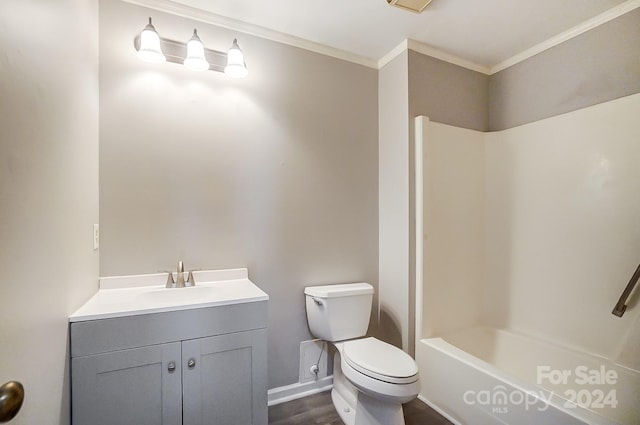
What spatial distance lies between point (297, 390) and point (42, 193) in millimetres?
1782

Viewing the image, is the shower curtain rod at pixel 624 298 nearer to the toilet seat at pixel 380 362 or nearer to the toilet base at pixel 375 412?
the toilet seat at pixel 380 362

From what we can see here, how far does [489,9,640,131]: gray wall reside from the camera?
1.66 m

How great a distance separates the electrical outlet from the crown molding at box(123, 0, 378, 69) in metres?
2.06

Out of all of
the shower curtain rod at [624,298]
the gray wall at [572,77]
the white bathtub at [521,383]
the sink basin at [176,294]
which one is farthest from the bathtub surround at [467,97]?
the sink basin at [176,294]

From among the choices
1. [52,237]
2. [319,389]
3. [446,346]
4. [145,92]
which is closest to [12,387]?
[52,237]

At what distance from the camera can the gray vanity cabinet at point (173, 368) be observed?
112cm

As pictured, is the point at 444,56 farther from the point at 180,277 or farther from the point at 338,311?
the point at 180,277

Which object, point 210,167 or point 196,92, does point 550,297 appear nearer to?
point 210,167

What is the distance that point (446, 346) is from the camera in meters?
1.86

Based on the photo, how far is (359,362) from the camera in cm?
149

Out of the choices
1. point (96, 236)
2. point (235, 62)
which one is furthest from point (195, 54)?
point (96, 236)

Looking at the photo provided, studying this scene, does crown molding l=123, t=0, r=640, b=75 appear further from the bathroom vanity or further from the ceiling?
the bathroom vanity

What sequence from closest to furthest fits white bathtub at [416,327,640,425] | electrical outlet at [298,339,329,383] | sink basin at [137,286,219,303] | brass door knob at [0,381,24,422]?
1. brass door knob at [0,381,24,422]
2. white bathtub at [416,327,640,425]
3. sink basin at [137,286,219,303]
4. electrical outlet at [298,339,329,383]

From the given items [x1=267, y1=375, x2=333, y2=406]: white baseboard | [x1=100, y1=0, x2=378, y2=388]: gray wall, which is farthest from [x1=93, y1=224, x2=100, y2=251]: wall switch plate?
[x1=267, y1=375, x2=333, y2=406]: white baseboard
